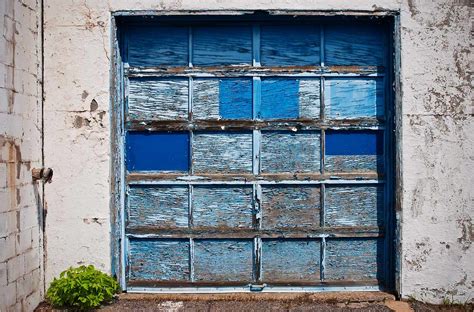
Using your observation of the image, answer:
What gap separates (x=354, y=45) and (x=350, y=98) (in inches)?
18.6

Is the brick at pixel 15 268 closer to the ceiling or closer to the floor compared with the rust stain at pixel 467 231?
closer to the floor

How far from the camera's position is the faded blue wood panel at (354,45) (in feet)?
17.1

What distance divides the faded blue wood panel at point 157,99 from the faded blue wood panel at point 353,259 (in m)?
1.79

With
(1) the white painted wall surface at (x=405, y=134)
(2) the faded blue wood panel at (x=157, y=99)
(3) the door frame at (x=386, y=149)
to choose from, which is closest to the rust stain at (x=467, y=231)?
(1) the white painted wall surface at (x=405, y=134)

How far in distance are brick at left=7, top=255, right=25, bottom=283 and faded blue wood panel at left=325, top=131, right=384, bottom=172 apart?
2.67m

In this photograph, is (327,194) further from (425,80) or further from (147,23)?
(147,23)

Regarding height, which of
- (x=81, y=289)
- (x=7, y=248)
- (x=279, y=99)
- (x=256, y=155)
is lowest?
(x=81, y=289)

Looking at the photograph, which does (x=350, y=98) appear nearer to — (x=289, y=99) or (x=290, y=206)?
(x=289, y=99)

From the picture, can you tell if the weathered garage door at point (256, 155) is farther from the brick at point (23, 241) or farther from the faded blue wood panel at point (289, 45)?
the brick at point (23, 241)

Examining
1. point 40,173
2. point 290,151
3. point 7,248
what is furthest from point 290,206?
point 7,248

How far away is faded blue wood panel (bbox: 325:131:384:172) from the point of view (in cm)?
523

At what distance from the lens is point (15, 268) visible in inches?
177

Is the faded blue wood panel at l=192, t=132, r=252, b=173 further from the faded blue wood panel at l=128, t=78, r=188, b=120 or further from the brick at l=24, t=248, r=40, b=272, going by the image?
the brick at l=24, t=248, r=40, b=272

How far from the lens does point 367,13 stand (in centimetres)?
504
